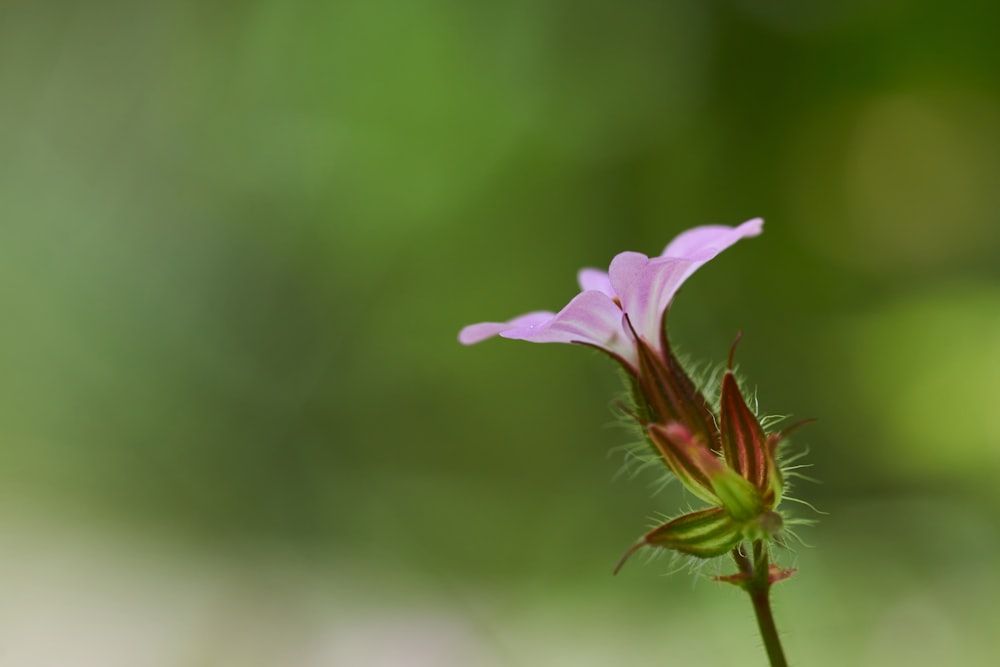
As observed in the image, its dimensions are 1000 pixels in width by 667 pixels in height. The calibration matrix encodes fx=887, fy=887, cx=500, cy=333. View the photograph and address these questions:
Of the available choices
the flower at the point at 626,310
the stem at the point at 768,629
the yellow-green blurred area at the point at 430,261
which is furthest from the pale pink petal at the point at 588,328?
the yellow-green blurred area at the point at 430,261

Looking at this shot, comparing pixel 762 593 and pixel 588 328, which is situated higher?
pixel 588 328

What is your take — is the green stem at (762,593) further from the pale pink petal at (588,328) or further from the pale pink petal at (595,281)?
the pale pink petal at (595,281)

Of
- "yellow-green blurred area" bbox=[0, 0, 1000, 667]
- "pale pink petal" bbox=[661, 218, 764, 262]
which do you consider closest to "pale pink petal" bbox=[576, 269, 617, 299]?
"pale pink petal" bbox=[661, 218, 764, 262]

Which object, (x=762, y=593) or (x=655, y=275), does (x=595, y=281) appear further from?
(x=762, y=593)

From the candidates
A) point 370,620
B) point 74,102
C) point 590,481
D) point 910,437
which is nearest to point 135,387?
point 74,102

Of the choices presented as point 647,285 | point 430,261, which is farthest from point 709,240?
point 430,261

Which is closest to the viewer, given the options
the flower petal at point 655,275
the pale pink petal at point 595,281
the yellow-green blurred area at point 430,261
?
the flower petal at point 655,275
